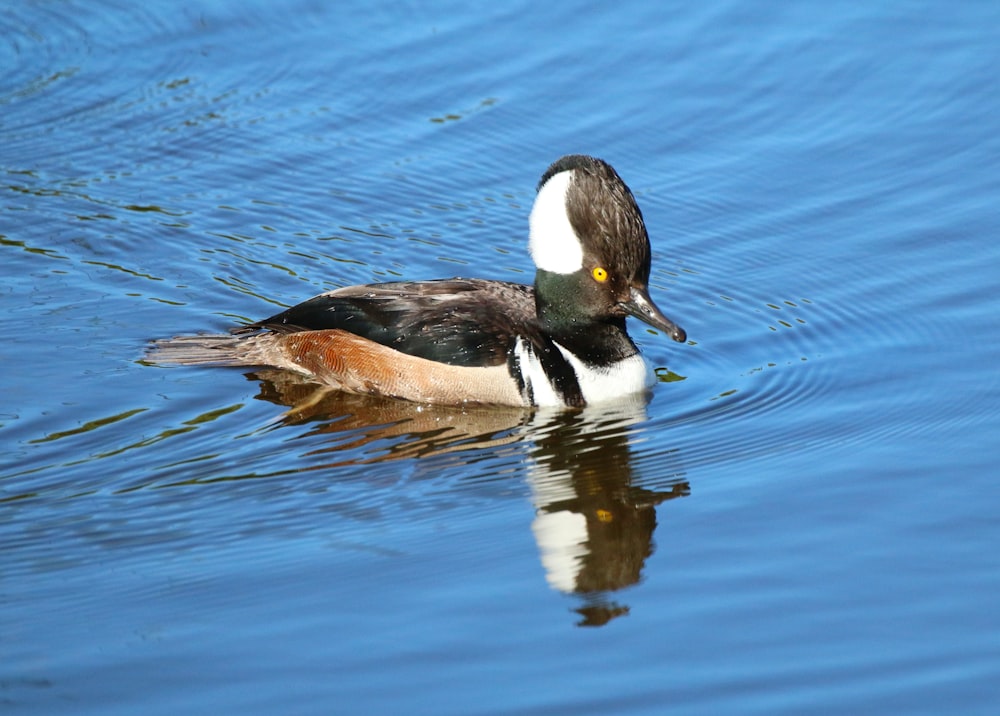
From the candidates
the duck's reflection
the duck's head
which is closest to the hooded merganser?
the duck's head

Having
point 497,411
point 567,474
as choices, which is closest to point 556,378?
point 497,411

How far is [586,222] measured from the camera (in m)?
8.83

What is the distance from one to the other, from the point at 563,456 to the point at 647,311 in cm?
118

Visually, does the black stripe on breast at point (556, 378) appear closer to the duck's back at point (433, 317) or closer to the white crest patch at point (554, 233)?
the duck's back at point (433, 317)

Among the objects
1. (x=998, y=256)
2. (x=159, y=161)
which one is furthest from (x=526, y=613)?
(x=159, y=161)

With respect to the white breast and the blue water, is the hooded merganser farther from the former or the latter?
the blue water

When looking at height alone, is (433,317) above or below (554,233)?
below

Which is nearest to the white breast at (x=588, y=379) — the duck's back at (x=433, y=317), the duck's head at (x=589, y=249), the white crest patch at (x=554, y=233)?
the duck's back at (x=433, y=317)

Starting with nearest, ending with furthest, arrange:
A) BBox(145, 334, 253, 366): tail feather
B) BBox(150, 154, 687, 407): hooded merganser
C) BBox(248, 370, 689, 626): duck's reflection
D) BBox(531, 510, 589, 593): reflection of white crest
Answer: BBox(531, 510, 589, 593): reflection of white crest
BBox(248, 370, 689, 626): duck's reflection
BBox(150, 154, 687, 407): hooded merganser
BBox(145, 334, 253, 366): tail feather

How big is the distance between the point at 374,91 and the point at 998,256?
596 cm

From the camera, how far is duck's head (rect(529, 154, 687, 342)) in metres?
8.72

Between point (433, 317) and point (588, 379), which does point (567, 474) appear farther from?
point (433, 317)

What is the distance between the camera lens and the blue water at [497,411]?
6070mm

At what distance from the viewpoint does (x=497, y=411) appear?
9.09 meters
